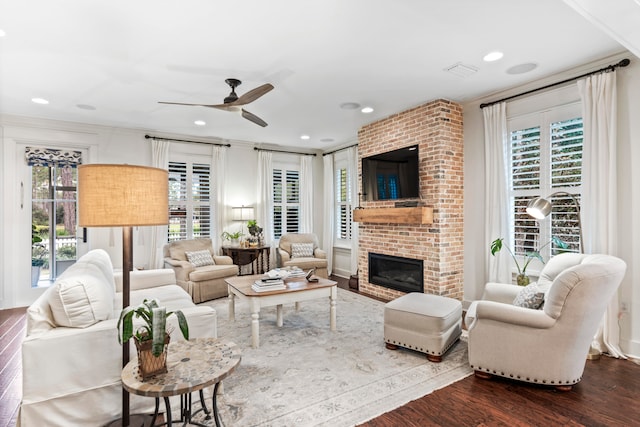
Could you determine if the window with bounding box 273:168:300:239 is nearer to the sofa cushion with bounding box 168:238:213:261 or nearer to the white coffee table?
the sofa cushion with bounding box 168:238:213:261

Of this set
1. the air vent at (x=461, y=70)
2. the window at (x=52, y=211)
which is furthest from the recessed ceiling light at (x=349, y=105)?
the window at (x=52, y=211)

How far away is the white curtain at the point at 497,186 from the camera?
12.6 ft

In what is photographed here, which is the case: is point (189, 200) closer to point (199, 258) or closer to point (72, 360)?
point (199, 258)

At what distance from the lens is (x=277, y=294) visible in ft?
10.6

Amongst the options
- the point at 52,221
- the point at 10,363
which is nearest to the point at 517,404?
the point at 10,363

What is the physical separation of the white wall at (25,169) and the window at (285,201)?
1.55 m

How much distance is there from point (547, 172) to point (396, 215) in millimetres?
1797

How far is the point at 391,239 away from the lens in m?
4.86

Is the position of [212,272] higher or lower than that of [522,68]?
lower

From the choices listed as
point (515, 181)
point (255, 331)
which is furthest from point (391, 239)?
point (255, 331)

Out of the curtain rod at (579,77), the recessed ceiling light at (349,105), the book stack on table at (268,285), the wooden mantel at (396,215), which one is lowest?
the book stack on table at (268,285)

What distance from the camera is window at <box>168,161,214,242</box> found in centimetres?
575

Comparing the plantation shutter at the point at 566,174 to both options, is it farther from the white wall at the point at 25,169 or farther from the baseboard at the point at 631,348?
the white wall at the point at 25,169

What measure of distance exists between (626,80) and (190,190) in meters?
5.96
